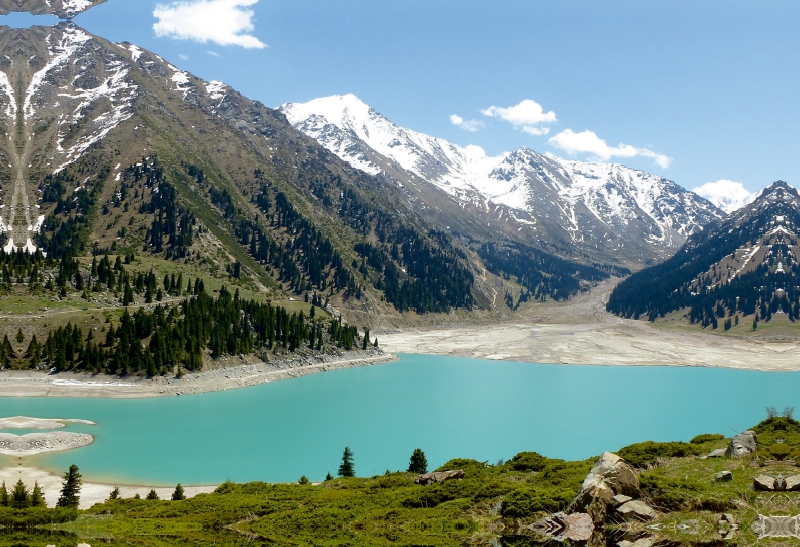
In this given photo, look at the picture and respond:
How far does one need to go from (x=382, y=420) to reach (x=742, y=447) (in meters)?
51.8

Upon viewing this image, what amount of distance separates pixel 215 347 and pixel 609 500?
90190 millimetres

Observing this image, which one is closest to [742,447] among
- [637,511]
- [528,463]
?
[528,463]

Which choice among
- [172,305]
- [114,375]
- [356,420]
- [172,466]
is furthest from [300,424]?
[172,305]

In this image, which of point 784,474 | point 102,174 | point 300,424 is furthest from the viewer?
point 102,174

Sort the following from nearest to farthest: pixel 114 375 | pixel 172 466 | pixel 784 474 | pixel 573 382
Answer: pixel 784 474 < pixel 172 466 < pixel 114 375 < pixel 573 382

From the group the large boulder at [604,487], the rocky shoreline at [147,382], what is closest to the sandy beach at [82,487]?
the large boulder at [604,487]

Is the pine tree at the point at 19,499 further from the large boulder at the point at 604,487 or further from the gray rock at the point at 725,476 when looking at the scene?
the gray rock at the point at 725,476

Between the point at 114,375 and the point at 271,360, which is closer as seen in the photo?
the point at 114,375

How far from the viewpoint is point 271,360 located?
352 feet

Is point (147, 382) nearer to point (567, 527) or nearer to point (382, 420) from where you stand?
point (382, 420)

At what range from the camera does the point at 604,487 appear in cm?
1681

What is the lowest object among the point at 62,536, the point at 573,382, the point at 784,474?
the point at 573,382

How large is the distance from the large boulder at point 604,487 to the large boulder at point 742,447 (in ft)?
29.6

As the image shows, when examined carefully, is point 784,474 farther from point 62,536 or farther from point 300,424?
point 300,424
